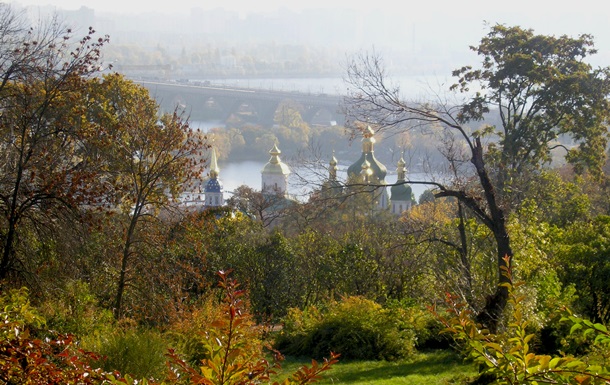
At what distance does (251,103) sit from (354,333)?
7550 cm

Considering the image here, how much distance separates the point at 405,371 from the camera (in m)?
9.31

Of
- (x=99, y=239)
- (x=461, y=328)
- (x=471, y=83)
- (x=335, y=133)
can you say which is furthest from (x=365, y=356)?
(x=335, y=133)

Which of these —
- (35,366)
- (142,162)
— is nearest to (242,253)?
(142,162)

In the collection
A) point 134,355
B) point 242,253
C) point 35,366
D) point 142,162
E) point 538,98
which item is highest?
point 538,98

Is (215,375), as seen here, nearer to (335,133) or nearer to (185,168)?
(185,168)

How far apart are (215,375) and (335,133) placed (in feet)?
209

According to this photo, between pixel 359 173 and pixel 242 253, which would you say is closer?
pixel 242 253

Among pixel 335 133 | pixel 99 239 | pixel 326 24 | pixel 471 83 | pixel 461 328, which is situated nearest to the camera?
pixel 461 328

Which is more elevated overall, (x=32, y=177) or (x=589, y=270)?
(x=32, y=177)

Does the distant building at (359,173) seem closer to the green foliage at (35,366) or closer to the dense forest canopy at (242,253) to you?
the dense forest canopy at (242,253)

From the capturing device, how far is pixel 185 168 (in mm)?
11586

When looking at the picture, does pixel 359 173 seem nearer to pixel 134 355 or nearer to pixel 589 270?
pixel 589 270

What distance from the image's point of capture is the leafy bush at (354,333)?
10344 mm

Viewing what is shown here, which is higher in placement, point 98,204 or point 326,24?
point 326,24
